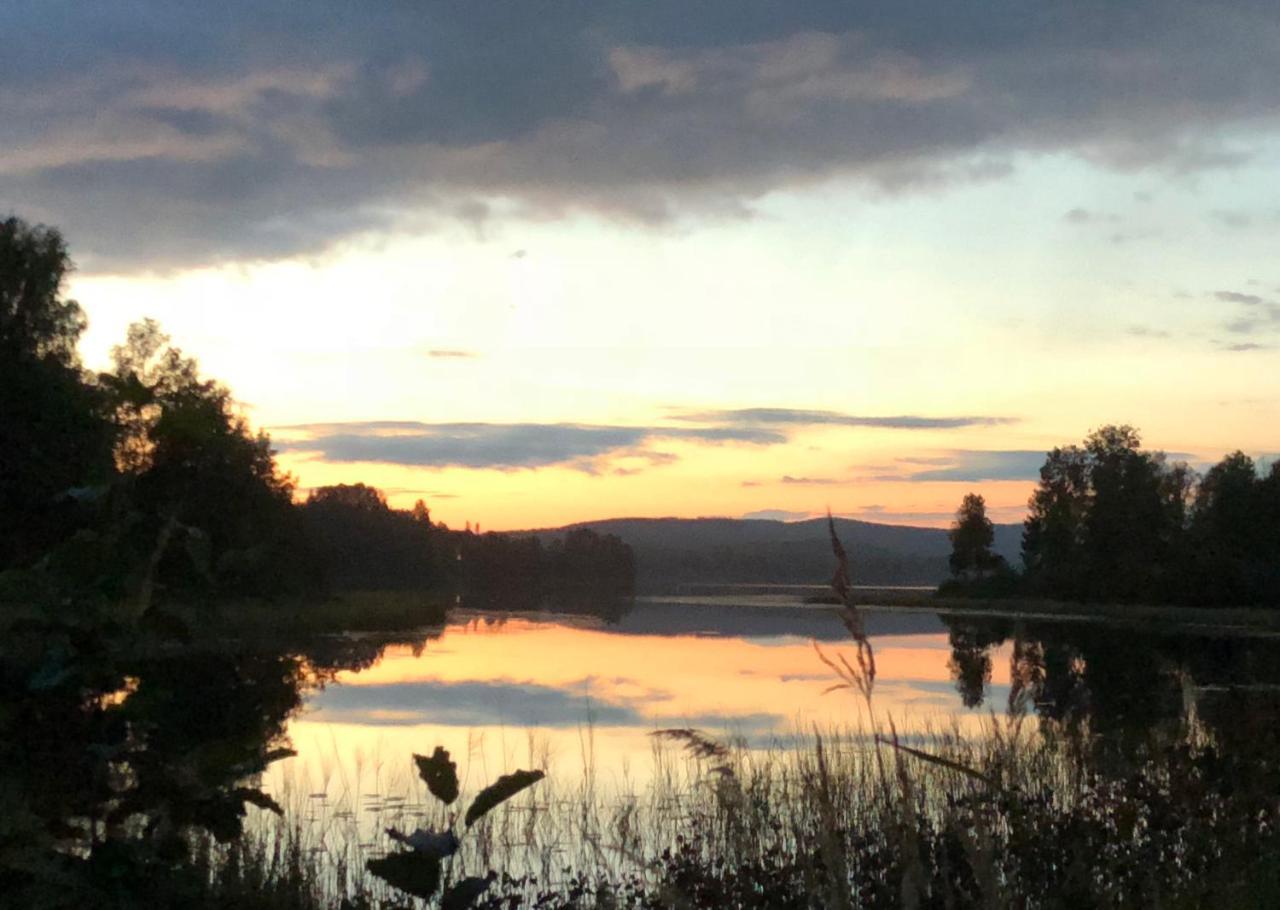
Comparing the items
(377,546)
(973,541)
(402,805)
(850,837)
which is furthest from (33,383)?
(377,546)

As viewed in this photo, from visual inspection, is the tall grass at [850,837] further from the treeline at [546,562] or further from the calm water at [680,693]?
the treeline at [546,562]

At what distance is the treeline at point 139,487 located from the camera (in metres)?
3.02

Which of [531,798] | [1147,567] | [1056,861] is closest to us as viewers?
[1056,861]

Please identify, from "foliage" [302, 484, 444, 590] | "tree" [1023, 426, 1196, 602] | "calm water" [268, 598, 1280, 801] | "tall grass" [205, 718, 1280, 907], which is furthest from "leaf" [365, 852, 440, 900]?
"foliage" [302, 484, 444, 590]

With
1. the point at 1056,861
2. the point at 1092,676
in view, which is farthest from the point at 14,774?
the point at 1092,676

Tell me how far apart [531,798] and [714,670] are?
63.7 ft

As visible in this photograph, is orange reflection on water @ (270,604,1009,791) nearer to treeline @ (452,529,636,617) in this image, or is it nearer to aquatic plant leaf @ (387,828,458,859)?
aquatic plant leaf @ (387,828,458,859)

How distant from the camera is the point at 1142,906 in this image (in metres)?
6.94

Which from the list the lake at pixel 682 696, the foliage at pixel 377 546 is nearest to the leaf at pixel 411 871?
the lake at pixel 682 696

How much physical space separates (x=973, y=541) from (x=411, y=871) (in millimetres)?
91840

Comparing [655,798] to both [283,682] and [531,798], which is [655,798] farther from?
[283,682]

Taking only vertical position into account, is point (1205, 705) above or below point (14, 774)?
below

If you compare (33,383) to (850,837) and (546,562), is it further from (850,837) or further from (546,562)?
(546,562)

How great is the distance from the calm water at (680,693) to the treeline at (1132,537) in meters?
15.0
